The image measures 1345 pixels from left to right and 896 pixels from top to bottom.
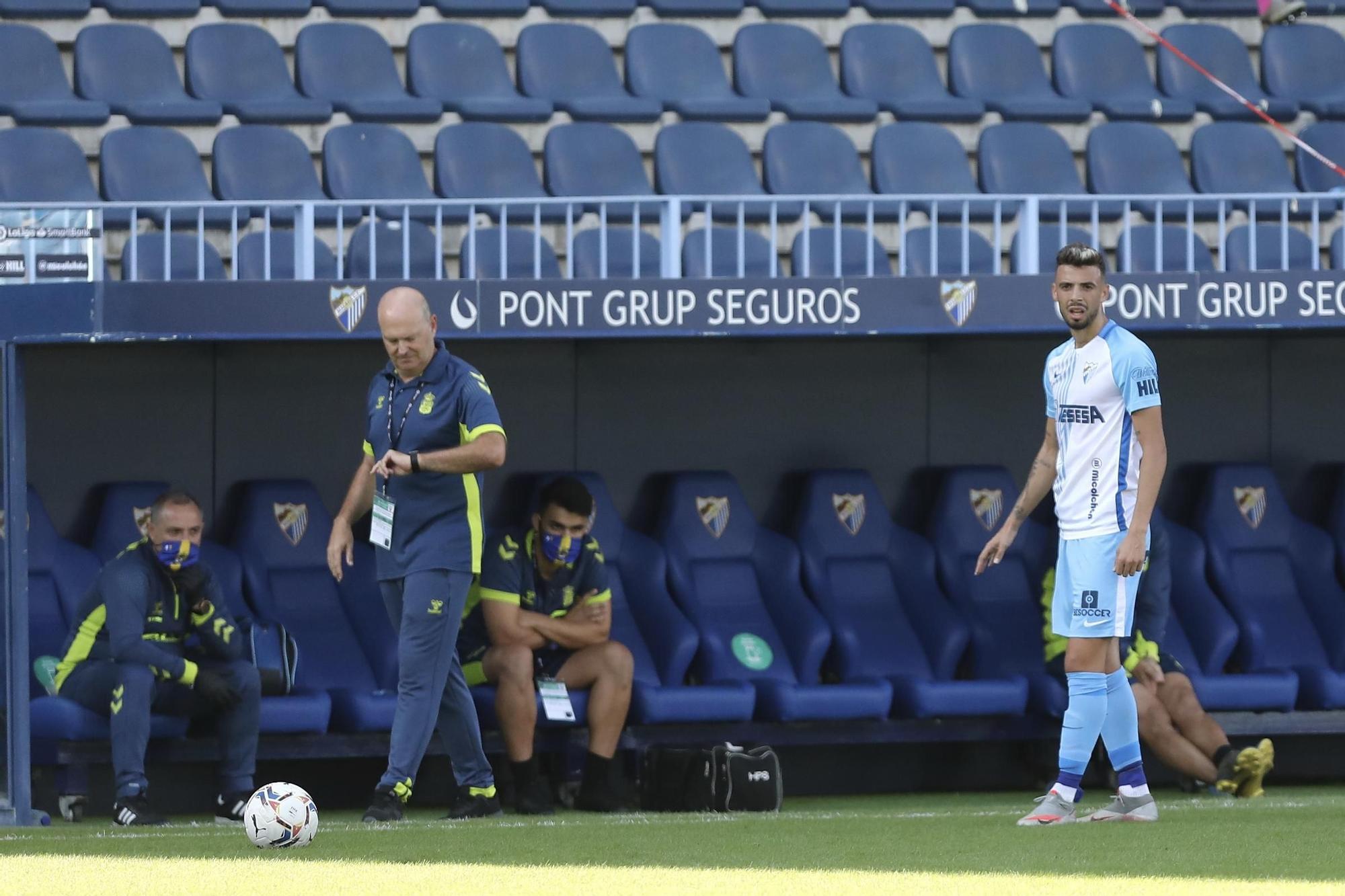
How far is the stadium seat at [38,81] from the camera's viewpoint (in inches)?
371

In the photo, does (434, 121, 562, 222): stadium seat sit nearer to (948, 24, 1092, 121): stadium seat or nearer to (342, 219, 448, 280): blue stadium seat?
(342, 219, 448, 280): blue stadium seat

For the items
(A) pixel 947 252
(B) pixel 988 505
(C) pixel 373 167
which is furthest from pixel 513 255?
(B) pixel 988 505

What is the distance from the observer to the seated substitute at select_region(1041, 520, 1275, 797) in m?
7.67

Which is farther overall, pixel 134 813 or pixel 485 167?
pixel 485 167

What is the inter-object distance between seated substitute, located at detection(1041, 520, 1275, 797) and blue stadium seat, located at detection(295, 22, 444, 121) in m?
3.90

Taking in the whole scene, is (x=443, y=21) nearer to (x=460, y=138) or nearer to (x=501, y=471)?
(x=460, y=138)

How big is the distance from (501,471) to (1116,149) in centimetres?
343

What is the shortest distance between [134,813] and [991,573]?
11.8ft

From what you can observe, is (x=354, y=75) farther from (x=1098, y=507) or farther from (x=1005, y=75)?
(x=1098, y=507)

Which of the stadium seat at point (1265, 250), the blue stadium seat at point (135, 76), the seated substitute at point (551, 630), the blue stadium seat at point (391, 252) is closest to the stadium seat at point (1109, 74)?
the stadium seat at point (1265, 250)

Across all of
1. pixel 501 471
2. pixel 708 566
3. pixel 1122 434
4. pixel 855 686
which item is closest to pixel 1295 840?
pixel 1122 434

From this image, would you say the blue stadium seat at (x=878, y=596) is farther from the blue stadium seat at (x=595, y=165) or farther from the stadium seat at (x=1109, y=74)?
the stadium seat at (x=1109, y=74)

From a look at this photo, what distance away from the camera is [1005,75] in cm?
1084

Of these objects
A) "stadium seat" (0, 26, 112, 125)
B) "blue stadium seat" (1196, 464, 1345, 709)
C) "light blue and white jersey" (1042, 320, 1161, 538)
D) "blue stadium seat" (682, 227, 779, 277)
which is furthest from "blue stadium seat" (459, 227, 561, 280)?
"light blue and white jersey" (1042, 320, 1161, 538)
